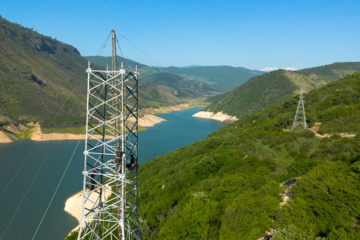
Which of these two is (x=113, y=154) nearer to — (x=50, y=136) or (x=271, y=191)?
(x=271, y=191)

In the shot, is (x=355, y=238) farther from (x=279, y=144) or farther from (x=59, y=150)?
(x=59, y=150)

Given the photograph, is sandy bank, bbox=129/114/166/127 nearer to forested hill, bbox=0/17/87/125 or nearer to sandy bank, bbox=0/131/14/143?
forested hill, bbox=0/17/87/125

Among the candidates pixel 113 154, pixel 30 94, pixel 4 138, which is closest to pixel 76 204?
pixel 113 154

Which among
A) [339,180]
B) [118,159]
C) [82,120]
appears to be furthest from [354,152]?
[82,120]

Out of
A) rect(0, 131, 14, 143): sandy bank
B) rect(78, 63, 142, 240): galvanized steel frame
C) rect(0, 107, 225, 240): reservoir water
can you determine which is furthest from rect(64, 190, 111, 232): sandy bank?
rect(0, 131, 14, 143): sandy bank

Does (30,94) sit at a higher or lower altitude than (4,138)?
higher
